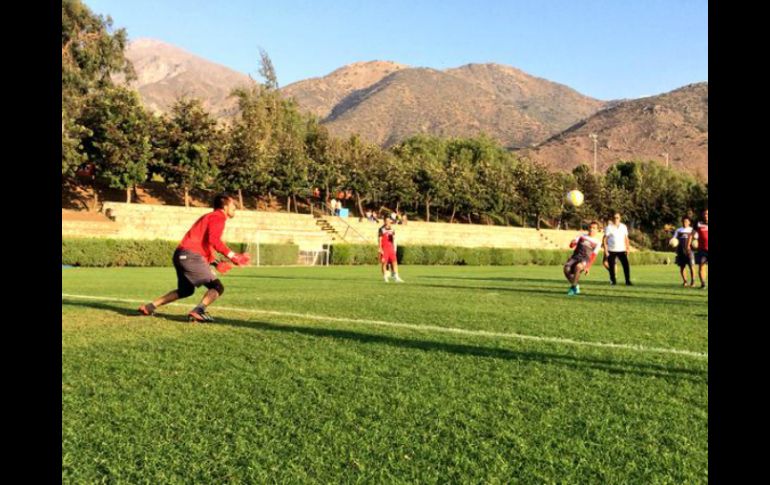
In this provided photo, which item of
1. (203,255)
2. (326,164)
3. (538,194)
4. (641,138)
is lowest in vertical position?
(203,255)

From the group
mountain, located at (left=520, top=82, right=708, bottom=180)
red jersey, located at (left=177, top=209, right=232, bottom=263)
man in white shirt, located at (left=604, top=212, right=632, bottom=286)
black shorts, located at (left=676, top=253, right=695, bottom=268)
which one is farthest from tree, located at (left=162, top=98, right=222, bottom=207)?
mountain, located at (left=520, top=82, right=708, bottom=180)

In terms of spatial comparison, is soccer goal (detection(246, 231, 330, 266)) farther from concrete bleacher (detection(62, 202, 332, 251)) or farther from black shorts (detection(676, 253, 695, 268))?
black shorts (detection(676, 253, 695, 268))

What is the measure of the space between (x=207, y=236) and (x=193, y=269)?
504mm

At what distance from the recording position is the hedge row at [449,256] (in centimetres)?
3972

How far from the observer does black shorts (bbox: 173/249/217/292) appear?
343 inches

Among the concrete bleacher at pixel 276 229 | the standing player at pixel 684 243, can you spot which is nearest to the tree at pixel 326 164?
the concrete bleacher at pixel 276 229

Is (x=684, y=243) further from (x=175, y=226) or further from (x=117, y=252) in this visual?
(x=175, y=226)

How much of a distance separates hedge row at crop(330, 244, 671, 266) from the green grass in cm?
3141

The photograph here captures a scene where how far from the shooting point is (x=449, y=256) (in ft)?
141

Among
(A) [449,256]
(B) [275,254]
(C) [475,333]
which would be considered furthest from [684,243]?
(A) [449,256]

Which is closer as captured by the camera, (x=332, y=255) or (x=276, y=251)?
(x=276, y=251)
